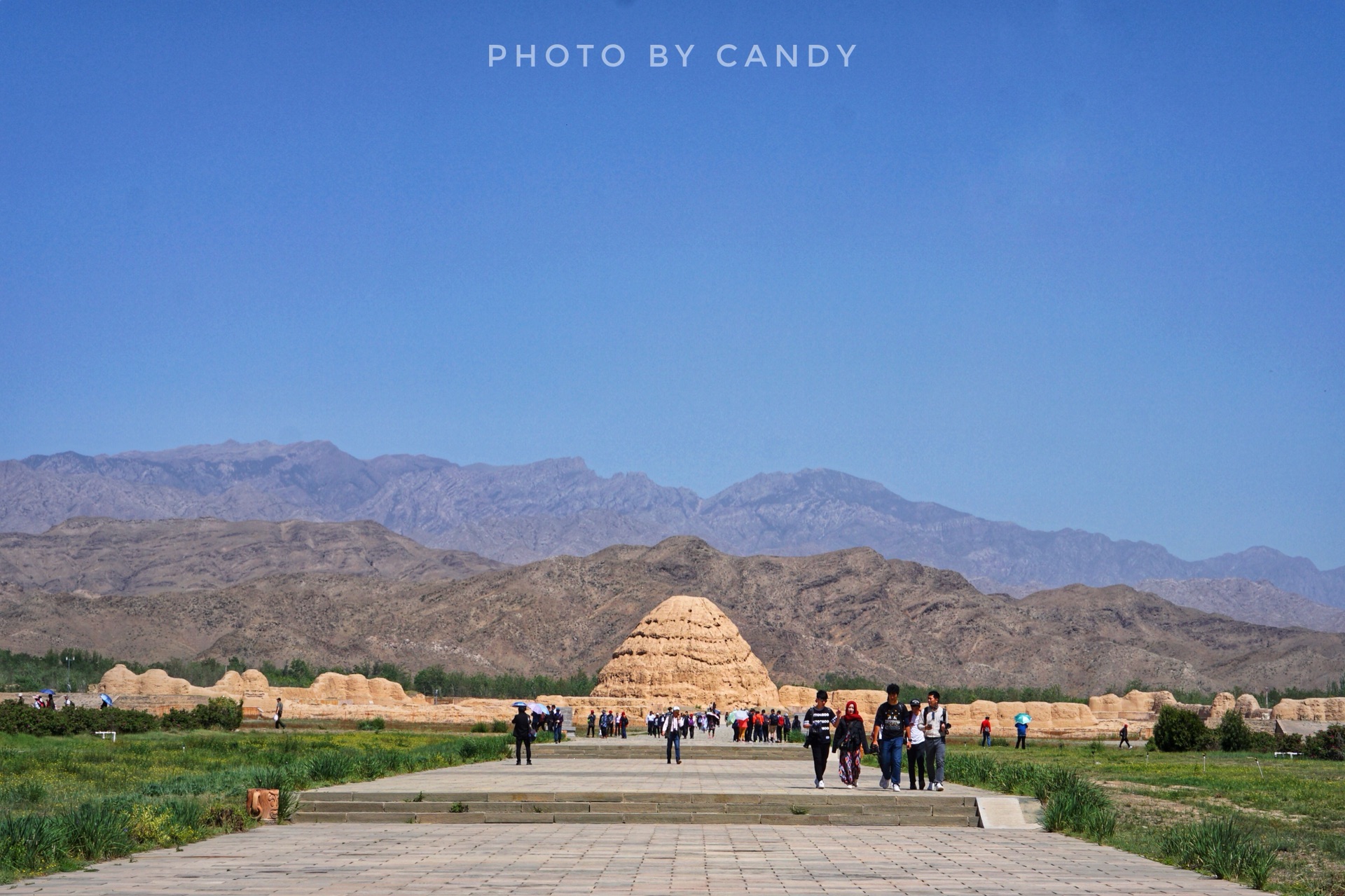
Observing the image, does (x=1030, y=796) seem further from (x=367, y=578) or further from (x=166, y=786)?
(x=367, y=578)

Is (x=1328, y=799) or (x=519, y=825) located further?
(x=1328, y=799)

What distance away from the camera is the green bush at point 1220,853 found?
10.9 m

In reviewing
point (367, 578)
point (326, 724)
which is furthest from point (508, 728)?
point (367, 578)

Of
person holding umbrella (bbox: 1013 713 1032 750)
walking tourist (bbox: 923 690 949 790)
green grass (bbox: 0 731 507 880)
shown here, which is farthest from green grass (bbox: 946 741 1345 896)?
green grass (bbox: 0 731 507 880)

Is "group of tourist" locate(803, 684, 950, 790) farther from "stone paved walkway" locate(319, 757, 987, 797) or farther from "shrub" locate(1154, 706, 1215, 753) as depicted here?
"shrub" locate(1154, 706, 1215, 753)

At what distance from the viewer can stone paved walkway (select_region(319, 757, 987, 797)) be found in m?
17.3

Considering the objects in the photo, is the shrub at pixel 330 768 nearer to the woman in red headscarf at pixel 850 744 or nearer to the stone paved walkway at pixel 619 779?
the stone paved walkway at pixel 619 779

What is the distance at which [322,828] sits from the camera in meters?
14.5

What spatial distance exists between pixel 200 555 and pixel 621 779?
164223mm

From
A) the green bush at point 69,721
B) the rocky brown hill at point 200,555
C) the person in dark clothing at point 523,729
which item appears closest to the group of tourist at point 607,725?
the green bush at point 69,721

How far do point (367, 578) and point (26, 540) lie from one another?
7186cm

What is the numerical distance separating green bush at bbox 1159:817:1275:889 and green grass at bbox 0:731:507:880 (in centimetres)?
899

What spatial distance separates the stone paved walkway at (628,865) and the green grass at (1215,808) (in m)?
0.40

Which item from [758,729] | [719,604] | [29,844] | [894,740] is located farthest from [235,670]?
[29,844]
